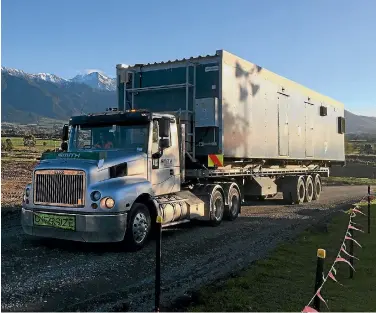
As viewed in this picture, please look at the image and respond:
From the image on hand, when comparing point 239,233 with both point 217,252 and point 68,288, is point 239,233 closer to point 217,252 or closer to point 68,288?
point 217,252

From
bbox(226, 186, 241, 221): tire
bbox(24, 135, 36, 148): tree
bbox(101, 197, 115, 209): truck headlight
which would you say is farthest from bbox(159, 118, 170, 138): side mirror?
bbox(24, 135, 36, 148): tree

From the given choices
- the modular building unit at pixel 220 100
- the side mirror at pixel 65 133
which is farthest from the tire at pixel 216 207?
the side mirror at pixel 65 133

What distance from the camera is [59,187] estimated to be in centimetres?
830

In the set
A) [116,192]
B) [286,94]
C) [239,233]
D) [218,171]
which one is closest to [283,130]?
[286,94]

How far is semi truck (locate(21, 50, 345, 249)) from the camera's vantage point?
820 cm

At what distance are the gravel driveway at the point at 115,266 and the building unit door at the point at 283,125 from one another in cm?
445

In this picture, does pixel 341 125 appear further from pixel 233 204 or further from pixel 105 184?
pixel 105 184

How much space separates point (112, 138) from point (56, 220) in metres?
2.29

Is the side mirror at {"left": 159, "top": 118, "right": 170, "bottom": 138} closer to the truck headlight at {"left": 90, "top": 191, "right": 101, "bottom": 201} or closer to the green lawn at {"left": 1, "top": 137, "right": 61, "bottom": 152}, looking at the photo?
the truck headlight at {"left": 90, "top": 191, "right": 101, "bottom": 201}

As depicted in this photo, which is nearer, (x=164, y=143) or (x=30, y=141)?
(x=164, y=143)

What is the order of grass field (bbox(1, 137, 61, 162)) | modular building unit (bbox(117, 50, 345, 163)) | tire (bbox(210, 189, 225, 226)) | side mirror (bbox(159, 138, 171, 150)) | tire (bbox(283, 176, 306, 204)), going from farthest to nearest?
1. grass field (bbox(1, 137, 61, 162))
2. tire (bbox(283, 176, 306, 204))
3. tire (bbox(210, 189, 225, 226))
4. modular building unit (bbox(117, 50, 345, 163))
5. side mirror (bbox(159, 138, 171, 150))

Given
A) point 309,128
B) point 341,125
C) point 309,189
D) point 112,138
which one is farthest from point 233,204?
point 341,125

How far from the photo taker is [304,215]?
14.5 metres

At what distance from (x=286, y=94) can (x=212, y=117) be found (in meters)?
5.45
